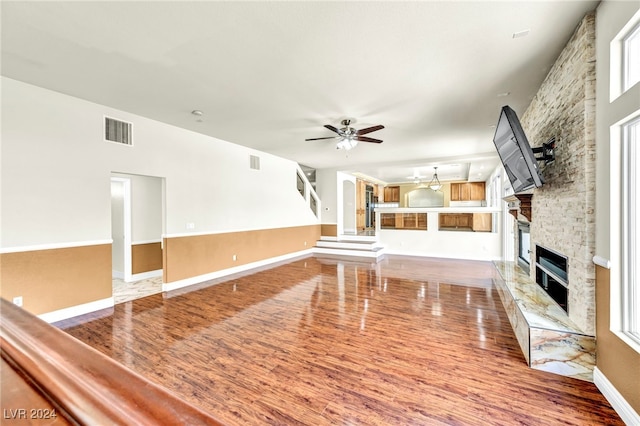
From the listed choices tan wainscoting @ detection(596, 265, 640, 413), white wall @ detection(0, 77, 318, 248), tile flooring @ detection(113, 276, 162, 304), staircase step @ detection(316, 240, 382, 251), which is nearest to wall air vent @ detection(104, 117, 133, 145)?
white wall @ detection(0, 77, 318, 248)

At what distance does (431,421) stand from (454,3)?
2998 millimetres

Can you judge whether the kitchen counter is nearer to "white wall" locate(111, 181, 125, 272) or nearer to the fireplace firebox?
the fireplace firebox

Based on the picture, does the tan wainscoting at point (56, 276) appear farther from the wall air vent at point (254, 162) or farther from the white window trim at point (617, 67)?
the white window trim at point (617, 67)

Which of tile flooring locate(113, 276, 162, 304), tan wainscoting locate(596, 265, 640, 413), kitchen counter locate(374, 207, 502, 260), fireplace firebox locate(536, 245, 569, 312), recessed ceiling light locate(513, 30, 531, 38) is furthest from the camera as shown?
kitchen counter locate(374, 207, 502, 260)

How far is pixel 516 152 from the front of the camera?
2875 millimetres

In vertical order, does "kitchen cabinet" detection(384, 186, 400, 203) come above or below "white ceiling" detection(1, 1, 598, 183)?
below

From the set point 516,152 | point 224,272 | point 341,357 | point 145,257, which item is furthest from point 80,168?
point 516,152

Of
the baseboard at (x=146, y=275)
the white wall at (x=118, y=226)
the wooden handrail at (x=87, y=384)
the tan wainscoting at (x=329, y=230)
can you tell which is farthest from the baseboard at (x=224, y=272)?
the wooden handrail at (x=87, y=384)

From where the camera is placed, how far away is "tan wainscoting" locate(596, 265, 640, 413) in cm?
171

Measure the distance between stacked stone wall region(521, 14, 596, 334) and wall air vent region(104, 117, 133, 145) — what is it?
5.53m

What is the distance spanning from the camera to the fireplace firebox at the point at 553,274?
2.62 m

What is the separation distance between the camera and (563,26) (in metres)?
2.27

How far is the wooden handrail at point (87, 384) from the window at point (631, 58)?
289 centimetres

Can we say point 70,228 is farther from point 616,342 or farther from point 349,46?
point 616,342
